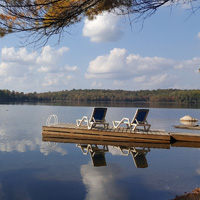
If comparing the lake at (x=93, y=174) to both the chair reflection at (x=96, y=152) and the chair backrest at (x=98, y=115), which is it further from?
the chair backrest at (x=98, y=115)

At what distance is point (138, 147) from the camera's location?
11.4 meters

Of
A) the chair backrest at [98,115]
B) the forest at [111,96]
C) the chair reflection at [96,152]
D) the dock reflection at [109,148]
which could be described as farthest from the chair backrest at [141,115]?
the forest at [111,96]

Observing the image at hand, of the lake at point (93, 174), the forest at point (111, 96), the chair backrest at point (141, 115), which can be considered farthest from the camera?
the forest at point (111, 96)

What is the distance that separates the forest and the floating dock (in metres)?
116

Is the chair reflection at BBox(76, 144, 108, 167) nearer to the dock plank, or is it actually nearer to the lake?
the lake

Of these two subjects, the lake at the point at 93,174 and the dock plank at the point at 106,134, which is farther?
the dock plank at the point at 106,134

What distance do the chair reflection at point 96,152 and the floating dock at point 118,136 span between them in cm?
123

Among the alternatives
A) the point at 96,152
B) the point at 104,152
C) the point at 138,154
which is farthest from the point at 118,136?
the point at 138,154

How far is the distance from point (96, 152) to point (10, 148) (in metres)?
3.96

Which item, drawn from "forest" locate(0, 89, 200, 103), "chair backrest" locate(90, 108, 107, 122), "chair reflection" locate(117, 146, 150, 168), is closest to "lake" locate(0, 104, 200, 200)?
"chair reflection" locate(117, 146, 150, 168)

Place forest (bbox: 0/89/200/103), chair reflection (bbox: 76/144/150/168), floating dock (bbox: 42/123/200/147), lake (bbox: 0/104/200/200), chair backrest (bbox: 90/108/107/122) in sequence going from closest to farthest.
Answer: lake (bbox: 0/104/200/200) → chair reflection (bbox: 76/144/150/168) → floating dock (bbox: 42/123/200/147) → chair backrest (bbox: 90/108/107/122) → forest (bbox: 0/89/200/103)

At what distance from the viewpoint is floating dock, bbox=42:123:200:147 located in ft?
40.9

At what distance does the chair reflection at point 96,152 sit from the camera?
345 inches

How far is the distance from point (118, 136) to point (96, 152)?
270cm
